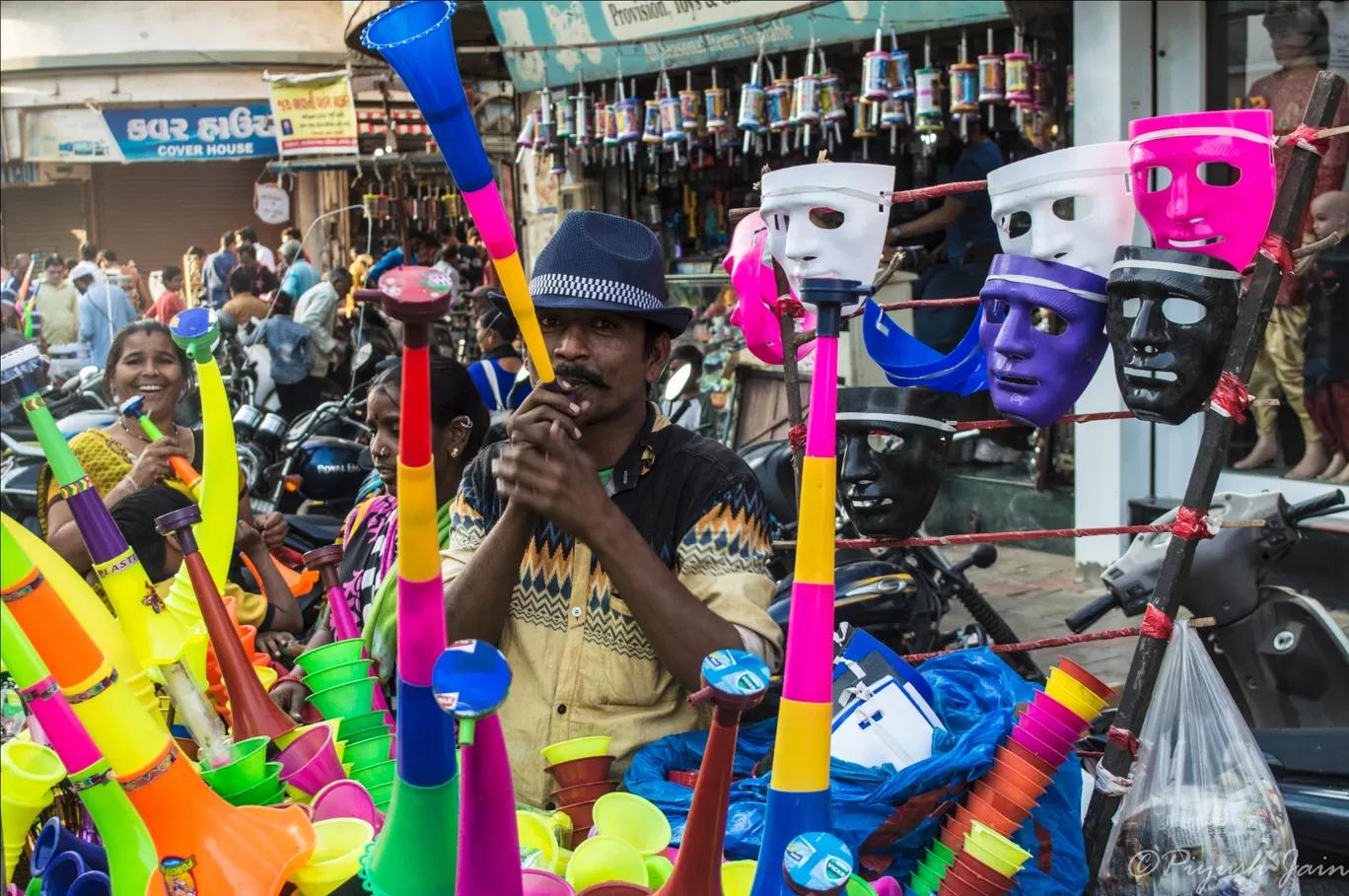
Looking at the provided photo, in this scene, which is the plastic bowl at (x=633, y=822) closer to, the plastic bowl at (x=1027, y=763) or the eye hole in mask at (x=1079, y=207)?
the plastic bowl at (x=1027, y=763)

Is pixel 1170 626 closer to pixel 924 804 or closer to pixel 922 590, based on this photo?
pixel 924 804

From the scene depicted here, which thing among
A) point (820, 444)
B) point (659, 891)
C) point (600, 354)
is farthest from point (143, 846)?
point (600, 354)

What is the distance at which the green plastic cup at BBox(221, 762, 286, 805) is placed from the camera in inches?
56.9

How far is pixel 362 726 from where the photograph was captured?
1.87 m

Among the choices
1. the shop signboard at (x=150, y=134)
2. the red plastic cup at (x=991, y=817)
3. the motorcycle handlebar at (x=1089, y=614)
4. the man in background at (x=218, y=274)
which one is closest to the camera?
the red plastic cup at (x=991, y=817)

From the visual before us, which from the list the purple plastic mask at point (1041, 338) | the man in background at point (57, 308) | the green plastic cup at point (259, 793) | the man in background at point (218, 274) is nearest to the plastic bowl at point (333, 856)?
the green plastic cup at point (259, 793)

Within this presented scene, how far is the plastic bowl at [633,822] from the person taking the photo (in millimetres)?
1403

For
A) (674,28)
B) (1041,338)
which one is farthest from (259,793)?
(674,28)

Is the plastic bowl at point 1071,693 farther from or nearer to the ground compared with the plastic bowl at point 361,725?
farther from the ground

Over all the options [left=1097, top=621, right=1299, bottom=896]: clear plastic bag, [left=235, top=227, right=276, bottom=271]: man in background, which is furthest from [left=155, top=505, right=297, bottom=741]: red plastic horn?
[left=235, top=227, right=276, bottom=271]: man in background

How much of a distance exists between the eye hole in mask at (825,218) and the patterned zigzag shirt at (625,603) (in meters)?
0.40

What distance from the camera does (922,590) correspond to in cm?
376

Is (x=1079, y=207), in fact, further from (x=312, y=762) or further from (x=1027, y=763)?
(x=312, y=762)

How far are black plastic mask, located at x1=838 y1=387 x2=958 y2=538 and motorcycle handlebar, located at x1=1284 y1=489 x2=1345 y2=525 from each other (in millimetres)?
1045
